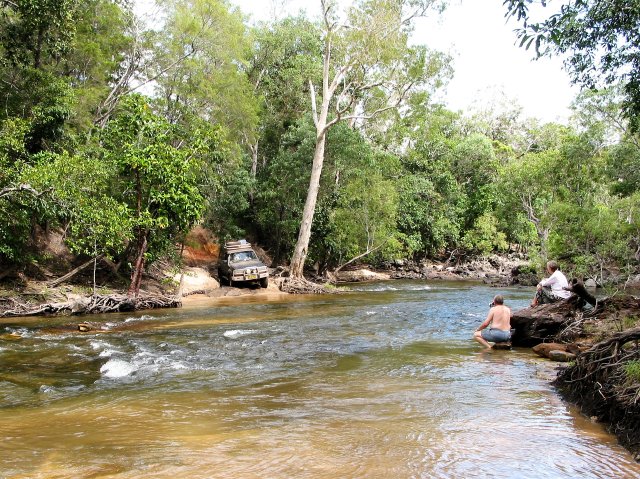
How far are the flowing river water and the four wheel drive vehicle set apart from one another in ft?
37.8

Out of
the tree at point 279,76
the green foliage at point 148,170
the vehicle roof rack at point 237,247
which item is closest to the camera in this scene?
the green foliage at point 148,170

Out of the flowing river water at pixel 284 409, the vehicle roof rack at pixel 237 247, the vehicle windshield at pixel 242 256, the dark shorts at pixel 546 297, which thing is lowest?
the flowing river water at pixel 284 409

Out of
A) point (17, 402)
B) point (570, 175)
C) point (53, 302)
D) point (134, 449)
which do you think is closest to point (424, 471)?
point (134, 449)

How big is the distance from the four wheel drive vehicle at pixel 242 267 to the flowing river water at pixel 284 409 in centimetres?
1152

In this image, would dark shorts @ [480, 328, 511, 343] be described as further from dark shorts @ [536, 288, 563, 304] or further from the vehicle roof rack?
the vehicle roof rack

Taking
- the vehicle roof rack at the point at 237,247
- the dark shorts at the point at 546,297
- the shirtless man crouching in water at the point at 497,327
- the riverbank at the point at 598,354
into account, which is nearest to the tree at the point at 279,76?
the vehicle roof rack at the point at 237,247

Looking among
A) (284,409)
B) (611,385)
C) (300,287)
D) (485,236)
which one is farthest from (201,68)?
(611,385)

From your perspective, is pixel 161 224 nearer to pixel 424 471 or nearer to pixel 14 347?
pixel 14 347

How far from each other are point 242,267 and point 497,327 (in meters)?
15.2

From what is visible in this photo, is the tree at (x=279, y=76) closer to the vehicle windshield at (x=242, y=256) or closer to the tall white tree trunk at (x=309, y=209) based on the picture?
the tall white tree trunk at (x=309, y=209)

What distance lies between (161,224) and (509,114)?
1764 inches

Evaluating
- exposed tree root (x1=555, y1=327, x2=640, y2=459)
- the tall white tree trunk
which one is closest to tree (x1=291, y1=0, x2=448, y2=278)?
the tall white tree trunk

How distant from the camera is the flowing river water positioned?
4.57 m

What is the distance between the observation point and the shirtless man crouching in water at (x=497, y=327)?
1057 cm
